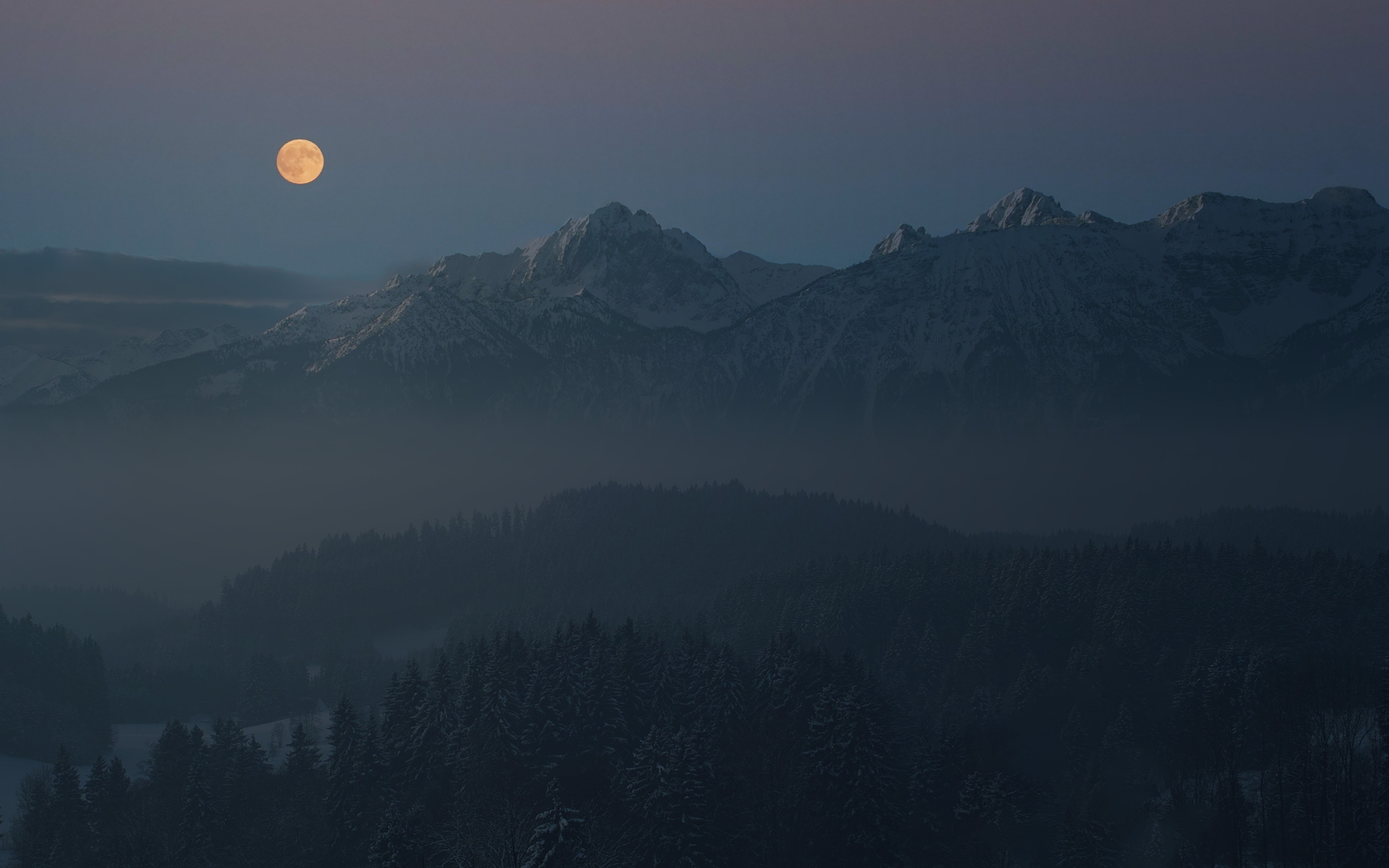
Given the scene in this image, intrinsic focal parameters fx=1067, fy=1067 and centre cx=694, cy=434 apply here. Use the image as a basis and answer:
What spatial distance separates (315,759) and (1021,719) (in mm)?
60308

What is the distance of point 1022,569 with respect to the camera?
403 feet

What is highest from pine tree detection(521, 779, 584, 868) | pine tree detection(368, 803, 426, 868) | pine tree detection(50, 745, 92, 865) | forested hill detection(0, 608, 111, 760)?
pine tree detection(521, 779, 584, 868)

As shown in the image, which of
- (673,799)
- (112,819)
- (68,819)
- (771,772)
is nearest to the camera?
(673,799)

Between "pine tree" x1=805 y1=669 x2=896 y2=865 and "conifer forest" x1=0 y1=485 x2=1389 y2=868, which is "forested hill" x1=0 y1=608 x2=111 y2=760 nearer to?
"conifer forest" x1=0 y1=485 x2=1389 y2=868

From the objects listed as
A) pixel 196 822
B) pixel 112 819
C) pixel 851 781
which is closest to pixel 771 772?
pixel 851 781

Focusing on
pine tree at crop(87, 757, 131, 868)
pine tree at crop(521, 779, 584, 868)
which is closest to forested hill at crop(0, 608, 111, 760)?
pine tree at crop(87, 757, 131, 868)

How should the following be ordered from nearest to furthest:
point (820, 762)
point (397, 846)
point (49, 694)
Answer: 1. point (397, 846)
2. point (820, 762)
3. point (49, 694)

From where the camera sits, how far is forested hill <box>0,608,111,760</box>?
384ft

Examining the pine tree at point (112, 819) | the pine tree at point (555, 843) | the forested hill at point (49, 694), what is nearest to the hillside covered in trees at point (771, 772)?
the pine tree at point (555, 843)

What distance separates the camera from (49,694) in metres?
130

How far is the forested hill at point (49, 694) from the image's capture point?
11706 cm

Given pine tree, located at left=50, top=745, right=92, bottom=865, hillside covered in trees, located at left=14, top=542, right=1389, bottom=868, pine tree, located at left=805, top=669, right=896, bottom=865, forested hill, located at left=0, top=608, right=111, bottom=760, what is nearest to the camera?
hillside covered in trees, located at left=14, top=542, right=1389, bottom=868

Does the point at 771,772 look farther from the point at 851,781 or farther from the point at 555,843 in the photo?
the point at 555,843

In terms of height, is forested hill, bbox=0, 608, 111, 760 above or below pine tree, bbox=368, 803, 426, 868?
below
